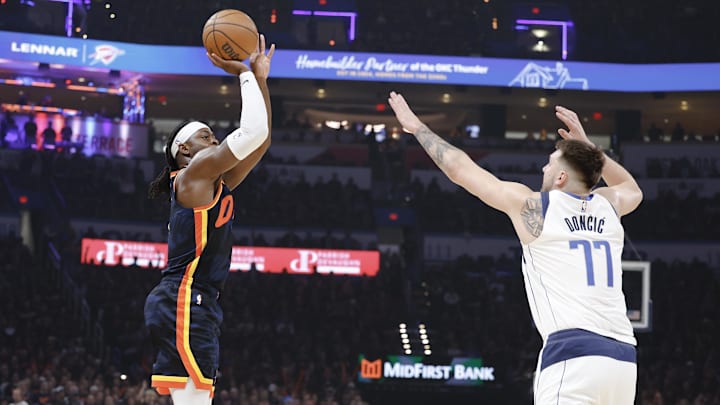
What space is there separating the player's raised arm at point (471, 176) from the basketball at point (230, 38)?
3.68ft

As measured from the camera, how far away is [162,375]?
537 cm

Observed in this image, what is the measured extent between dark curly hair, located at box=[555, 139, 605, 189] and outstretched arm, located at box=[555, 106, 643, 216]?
12.0 inches

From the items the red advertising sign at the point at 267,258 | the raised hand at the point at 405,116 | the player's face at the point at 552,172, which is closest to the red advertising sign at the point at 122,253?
the red advertising sign at the point at 267,258

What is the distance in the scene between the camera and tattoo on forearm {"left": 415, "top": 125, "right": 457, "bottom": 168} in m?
5.11

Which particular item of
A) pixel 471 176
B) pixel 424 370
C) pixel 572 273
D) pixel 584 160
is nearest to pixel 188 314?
pixel 471 176

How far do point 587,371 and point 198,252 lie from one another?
208cm

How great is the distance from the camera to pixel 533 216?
483 centimetres

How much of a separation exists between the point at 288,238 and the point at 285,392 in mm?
6548

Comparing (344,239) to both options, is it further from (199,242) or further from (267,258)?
(199,242)

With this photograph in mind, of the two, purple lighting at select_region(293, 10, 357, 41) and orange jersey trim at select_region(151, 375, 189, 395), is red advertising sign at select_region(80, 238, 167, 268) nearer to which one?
purple lighting at select_region(293, 10, 357, 41)

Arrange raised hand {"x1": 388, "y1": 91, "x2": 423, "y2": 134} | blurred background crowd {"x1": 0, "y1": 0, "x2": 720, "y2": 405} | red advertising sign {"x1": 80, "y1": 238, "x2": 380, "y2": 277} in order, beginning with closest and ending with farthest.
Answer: raised hand {"x1": 388, "y1": 91, "x2": 423, "y2": 134} → blurred background crowd {"x1": 0, "y1": 0, "x2": 720, "y2": 405} → red advertising sign {"x1": 80, "y1": 238, "x2": 380, "y2": 277}

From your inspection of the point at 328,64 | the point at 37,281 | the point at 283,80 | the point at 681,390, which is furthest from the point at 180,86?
the point at 681,390

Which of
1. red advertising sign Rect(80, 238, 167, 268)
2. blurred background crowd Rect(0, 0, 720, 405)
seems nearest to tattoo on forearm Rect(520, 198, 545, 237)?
blurred background crowd Rect(0, 0, 720, 405)

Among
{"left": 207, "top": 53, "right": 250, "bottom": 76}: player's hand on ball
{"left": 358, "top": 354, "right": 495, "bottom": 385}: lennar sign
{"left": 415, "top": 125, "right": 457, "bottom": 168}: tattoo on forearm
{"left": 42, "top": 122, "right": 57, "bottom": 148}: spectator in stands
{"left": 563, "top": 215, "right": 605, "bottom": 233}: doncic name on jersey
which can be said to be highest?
{"left": 207, "top": 53, "right": 250, "bottom": 76}: player's hand on ball
